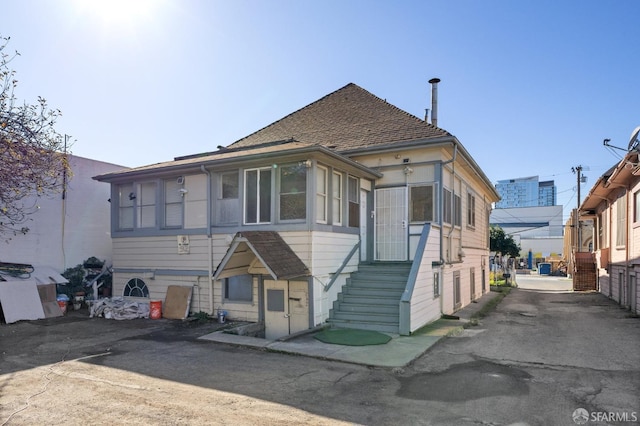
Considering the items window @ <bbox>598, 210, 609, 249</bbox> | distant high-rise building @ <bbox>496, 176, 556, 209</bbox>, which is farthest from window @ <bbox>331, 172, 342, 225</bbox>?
distant high-rise building @ <bbox>496, 176, 556, 209</bbox>

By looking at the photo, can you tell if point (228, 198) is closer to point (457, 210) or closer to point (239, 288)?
point (239, 288)

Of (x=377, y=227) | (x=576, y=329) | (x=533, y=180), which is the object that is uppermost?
(x=533, y=180)

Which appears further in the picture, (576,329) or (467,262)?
(467,262)

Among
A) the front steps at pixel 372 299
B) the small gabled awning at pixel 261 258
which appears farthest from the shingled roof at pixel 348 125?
the small gabled awning at pixel 261 258

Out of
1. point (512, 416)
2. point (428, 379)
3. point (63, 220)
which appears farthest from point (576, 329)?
point (63, 220)

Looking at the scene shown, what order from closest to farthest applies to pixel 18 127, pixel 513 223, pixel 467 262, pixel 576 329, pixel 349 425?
1. pixel 349 425
2. pixel 18 127
3. pixel 576 329
4. pixel 467 262
5. pixel 513 223

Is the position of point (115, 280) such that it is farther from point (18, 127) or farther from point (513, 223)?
point (513, 223)

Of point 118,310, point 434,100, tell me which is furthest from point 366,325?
point 434,100

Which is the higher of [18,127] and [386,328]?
[18,127]

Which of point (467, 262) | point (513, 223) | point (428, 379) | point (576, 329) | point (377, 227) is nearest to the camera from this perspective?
point (428, 379)

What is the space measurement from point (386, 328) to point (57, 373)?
6.41 metres

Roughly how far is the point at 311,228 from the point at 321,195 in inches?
38.1

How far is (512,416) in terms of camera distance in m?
4.93

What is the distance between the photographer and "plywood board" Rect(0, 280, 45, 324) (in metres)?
10.8
